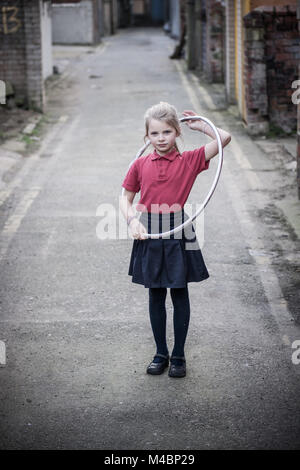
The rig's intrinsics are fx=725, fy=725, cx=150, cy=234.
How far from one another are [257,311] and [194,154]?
6.26ft

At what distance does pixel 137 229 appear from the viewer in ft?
15.6

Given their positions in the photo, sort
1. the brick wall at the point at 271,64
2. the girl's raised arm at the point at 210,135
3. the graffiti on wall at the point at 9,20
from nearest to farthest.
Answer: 1. the girl's raised arm at the point at 210,135
2. the brick wall at the point at 271,64
3. the graffiti on wall at the point at 9,20

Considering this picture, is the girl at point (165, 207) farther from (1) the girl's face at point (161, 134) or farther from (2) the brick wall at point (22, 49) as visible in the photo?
(2) the brick wall at point (22, 49)

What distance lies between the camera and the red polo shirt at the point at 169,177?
187 inches

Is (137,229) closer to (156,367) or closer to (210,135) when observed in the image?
(210,135)

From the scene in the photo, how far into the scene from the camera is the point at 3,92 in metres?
16.4

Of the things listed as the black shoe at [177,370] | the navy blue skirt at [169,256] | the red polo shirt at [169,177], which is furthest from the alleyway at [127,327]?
the red polo shirt at [169,177]

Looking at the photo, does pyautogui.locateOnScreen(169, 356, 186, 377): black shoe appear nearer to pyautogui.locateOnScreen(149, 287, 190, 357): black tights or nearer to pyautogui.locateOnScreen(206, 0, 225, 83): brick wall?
pyautogui.locateOnScreen(149, 287, 190, 357): black tights

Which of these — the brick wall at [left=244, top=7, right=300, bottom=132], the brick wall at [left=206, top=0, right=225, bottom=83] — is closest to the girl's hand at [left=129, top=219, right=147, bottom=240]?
the brick wall at [left=244, top=7, right=300, bottom=132]

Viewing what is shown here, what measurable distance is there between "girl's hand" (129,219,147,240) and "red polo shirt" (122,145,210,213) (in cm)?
14

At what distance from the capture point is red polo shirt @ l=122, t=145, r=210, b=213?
4762 millimetres

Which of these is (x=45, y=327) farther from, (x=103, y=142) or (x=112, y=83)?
(x=112, y=83)

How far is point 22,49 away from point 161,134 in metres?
12.9

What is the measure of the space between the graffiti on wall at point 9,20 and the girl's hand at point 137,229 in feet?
42.4
